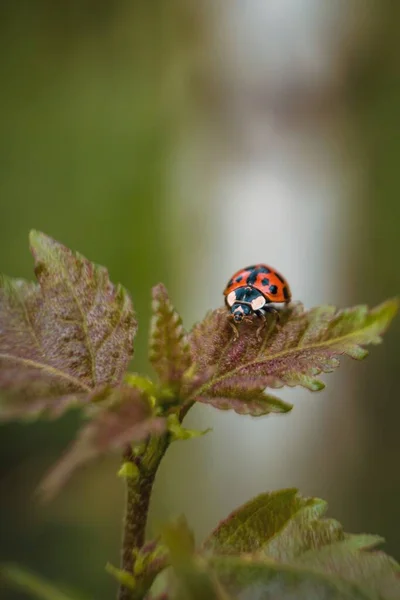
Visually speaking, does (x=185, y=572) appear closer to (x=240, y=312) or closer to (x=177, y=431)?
(x=177, y=431)

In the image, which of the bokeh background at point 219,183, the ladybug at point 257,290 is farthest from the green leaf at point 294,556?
the bokeh background at point 219,183

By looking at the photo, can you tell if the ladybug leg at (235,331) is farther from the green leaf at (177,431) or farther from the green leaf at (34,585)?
the green leaf at (34,585)

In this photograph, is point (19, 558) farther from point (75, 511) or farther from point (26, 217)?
point (26, 217)

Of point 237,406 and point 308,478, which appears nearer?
point 237,406

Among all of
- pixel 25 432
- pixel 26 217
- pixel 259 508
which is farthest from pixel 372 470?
pixel 259 508

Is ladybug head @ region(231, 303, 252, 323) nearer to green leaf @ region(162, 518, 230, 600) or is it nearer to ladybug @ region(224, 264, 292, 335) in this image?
ladybug @ region(224, 264, 292, 335)

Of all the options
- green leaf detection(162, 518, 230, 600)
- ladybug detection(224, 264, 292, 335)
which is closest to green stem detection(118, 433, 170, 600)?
green leaf detection(162, 518, 230, 600)
